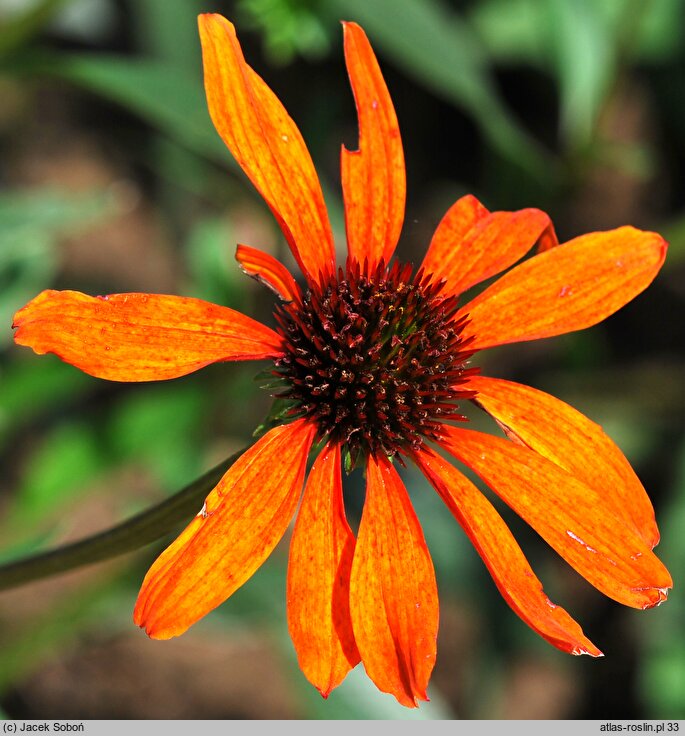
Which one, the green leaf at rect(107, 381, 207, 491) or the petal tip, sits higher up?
the petal tip

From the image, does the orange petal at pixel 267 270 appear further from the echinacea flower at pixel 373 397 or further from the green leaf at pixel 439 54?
the green leaf at pixel 439 54

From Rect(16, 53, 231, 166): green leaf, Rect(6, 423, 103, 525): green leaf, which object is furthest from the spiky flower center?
Rect(6, 423, 103, 525): green leaf

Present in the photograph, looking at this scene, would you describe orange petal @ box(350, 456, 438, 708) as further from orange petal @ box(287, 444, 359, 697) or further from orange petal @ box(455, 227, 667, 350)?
orange petal @ box(455, 227, 667, 350)

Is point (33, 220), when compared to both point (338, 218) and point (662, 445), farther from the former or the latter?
point (662, 445)

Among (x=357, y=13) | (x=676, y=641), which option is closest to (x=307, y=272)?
(x=357, y=13)

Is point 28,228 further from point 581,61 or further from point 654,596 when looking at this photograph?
point 581,61

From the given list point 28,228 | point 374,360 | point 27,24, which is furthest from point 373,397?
point 27,24

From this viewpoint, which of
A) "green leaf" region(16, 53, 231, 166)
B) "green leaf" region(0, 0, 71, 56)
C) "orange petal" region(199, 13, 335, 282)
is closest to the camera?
"orange petal" region(199, 13, 335, 282)

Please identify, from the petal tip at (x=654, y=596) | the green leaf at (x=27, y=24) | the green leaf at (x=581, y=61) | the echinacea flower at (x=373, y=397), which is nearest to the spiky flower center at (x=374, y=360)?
the echinacea flower at (x=373, y=397)

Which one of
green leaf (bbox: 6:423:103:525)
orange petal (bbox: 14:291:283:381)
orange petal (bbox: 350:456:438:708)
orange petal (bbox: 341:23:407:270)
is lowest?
green leaf (bbox: 6:423:103:525)
